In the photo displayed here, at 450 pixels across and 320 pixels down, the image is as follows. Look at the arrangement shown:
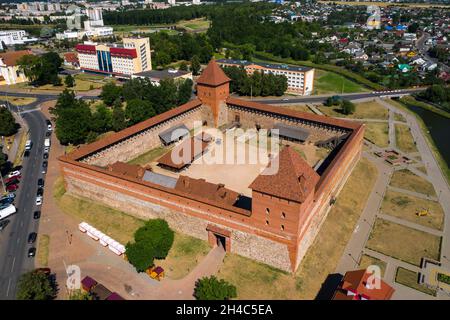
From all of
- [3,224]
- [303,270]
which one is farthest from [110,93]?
[303,270]

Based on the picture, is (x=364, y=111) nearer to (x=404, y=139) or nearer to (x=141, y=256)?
(x=404, y=139)

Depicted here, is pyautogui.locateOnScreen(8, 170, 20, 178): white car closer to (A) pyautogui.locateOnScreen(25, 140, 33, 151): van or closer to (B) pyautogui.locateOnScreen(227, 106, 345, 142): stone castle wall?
(A) pyautogui.locateOnScreen(25, 140, 33, 151): van

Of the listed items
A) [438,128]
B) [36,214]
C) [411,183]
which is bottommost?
[438,128]

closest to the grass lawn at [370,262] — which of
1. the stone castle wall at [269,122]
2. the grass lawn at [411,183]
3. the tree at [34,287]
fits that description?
the grass lawn at [411,183]

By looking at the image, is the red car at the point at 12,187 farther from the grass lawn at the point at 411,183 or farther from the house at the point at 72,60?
the house at the point at 72,60

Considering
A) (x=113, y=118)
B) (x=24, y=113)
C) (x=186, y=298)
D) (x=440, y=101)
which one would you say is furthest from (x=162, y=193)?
(x=440, y=101)

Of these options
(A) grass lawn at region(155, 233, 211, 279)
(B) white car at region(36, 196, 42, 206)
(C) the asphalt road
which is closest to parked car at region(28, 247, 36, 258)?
(C) the asphalt road
